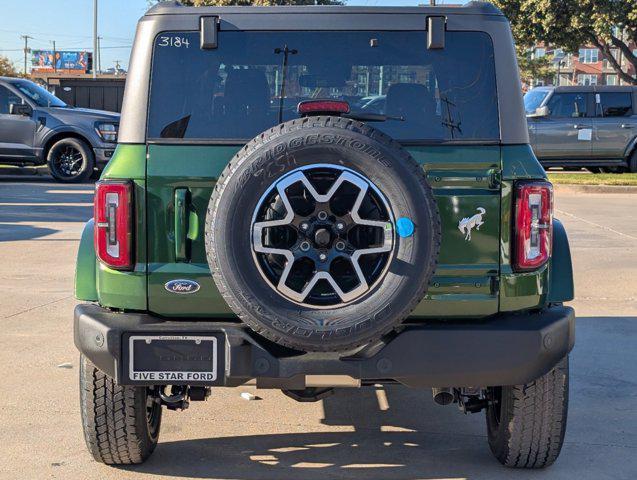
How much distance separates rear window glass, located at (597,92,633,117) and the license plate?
18.5 meters

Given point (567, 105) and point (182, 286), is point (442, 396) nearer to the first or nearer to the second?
point (182, 286)

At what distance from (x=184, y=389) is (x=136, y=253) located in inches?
25.9

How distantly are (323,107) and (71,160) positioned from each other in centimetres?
1511

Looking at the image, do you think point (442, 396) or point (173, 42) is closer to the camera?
point (173, 42)

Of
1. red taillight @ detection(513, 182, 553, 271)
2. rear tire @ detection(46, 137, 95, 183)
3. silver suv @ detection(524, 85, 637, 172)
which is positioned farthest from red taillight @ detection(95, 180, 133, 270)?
silver suv @ detection(524, 85, 637, 172)

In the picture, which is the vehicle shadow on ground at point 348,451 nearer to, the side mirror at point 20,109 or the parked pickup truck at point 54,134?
the parked pickup truck at point 54,134

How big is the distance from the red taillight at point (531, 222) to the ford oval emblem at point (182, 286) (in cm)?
125

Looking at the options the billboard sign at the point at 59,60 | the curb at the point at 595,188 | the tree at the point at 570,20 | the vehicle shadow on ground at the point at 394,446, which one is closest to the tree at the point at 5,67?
the tree at the point at 570,20

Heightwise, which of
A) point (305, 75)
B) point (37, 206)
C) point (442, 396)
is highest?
point (305, 75)

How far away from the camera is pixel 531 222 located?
4.04 m

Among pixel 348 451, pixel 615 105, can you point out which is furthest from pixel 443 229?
pixel 615 105

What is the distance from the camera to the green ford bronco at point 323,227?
367 centimetres

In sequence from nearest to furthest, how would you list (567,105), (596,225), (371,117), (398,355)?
1. (398,355)
2. (371,117)
3. (596,225)
4. (567,105)

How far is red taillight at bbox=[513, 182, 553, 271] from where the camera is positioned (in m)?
4.02
